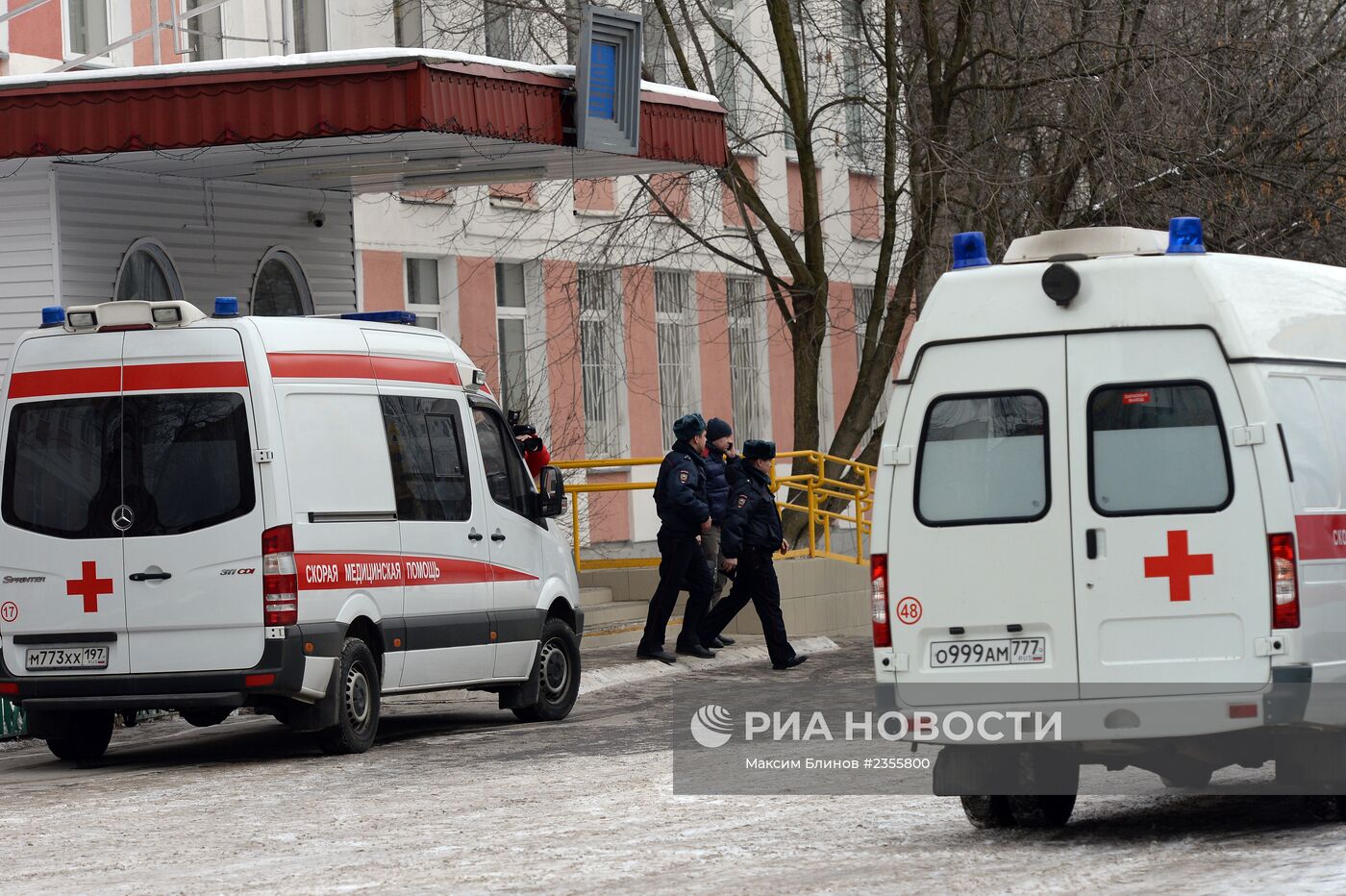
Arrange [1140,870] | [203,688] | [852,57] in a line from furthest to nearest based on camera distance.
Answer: [852,57] → [203,688] → [1140,870]

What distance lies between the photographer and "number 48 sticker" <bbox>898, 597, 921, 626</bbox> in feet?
29.4

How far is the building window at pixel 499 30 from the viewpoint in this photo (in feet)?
75.0

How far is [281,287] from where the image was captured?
19.0 m

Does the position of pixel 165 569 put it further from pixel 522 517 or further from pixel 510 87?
pixel 510 87

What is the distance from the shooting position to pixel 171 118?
1536cm

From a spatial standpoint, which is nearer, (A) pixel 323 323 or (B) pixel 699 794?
(B) pixel 699 794

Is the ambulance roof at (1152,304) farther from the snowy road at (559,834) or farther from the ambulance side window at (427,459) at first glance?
the ambulance side window at (427,459)

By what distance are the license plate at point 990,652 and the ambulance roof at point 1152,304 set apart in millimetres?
1128

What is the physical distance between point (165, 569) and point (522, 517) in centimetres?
276

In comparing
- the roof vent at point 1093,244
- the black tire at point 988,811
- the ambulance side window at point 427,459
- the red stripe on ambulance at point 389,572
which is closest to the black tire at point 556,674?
the red stripe on ambulance at point 389,572

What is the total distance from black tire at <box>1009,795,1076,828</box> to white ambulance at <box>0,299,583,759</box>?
4.59 meters

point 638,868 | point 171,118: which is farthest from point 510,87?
point 638,868

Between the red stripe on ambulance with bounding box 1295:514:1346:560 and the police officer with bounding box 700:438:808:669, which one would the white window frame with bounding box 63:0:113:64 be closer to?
the police officer with bounding box 700:438:808:669

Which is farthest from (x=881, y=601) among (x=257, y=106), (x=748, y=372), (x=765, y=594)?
(x=748, y=372)
